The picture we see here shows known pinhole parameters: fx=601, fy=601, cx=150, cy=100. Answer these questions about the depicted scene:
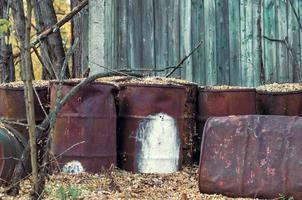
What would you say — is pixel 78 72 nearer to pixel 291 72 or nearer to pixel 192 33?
pixel 192 33

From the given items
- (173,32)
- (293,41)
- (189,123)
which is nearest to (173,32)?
(173,32)

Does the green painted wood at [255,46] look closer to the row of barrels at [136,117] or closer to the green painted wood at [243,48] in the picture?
the green painted wood at [243,48]

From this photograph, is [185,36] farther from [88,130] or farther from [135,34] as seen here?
[88,130]

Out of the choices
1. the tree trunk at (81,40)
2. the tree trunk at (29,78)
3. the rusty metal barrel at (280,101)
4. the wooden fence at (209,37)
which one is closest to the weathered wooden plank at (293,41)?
the wooden fence at (209,37)

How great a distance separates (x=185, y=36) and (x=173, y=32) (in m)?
0.18

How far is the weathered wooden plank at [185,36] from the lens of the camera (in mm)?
8227

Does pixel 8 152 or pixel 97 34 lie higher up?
pixel 97 34

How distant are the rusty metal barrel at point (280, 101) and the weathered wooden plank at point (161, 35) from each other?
178 cm

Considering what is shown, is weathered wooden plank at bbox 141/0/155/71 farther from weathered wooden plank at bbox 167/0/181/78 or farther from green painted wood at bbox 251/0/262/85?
green painted wood at bbox 251/0/262/85

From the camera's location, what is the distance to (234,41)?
321 inches

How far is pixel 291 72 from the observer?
8016 mm

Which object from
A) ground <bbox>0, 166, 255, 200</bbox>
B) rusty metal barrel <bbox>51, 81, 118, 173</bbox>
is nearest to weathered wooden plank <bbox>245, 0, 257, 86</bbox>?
ground <bbox>0, 166, 255, 200</bbox>

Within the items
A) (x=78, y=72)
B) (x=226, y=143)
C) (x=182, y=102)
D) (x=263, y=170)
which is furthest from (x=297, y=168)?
(x=78, y=72)

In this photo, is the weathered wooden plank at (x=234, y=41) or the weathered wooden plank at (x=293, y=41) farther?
the weathered wooden plank at (x=234, y=41)
